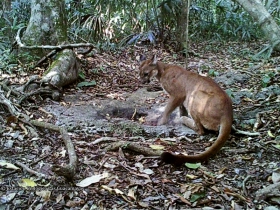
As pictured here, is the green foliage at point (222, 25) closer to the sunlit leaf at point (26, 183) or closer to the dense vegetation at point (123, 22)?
the dense vegetation at point (123, 22)

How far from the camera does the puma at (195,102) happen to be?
152 inches

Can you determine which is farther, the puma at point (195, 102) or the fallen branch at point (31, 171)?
the puma at point (195, 102)

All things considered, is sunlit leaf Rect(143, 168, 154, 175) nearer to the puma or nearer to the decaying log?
the puma

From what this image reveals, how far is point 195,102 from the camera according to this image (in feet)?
16.1

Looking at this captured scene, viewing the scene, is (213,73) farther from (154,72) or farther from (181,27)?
(181,27)

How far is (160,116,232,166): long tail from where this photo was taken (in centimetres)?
342

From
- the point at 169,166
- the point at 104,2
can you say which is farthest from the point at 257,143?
the point at 104,2

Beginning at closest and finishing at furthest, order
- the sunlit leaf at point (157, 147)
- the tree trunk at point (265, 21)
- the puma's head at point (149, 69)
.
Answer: the tree trunk at point (265, 21) < the sunlit leaf at point (157, 147) < the puma's head at point (149, 69)

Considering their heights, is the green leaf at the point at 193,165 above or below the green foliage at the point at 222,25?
below

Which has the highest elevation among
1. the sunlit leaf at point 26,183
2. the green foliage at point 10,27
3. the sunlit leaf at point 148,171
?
the green foliage at point 10,27

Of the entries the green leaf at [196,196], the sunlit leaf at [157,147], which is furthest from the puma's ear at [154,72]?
the green leaf at [196,196]

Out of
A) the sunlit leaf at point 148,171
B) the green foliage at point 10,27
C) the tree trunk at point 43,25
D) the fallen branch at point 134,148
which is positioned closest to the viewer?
the sunlit leaf at point 148,171

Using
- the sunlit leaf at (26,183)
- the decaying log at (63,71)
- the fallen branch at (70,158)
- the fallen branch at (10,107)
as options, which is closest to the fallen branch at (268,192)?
the fallen branch at (70,158)

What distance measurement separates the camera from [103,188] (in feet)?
9.89
